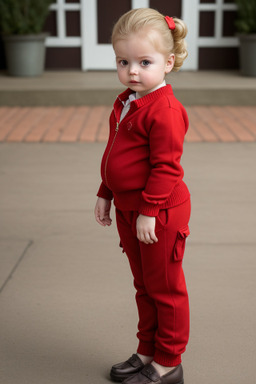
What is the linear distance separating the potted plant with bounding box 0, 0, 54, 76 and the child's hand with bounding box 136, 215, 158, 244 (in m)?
5.84

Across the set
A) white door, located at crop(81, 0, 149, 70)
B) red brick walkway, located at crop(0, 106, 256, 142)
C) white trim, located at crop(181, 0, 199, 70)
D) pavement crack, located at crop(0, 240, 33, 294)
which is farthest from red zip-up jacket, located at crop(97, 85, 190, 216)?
white trim, located at crop(181, 0, 199, 70)

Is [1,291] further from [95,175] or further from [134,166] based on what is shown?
[95,175]

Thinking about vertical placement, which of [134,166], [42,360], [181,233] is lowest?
[42,360]

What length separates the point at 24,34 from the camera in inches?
288

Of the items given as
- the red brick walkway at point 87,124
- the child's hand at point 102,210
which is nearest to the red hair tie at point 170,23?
the child's hand at point 102,210

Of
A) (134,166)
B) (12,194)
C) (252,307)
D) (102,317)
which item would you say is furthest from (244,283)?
(12,194)

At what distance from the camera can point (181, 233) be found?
1906 millimetres

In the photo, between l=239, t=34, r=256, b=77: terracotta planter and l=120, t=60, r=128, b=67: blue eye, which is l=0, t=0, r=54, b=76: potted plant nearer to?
l=239, t=34, r=256, b=77: terracotta planter

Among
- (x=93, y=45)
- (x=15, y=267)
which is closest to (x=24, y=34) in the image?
(x=93, y=45)

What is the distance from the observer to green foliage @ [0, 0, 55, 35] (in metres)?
7.17

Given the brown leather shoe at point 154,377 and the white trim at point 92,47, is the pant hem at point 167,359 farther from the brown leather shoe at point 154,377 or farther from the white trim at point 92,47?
the white trim at point 92,47

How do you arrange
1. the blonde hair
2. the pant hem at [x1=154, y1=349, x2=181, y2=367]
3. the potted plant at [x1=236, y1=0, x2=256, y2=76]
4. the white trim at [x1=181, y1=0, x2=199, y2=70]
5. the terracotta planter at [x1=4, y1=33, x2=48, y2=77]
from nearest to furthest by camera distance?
1. the blonde hair
2. the pant hem at [x1=154, y1=349, x2=181, y2=367]
3. the potted plant at [x1=236, y1=0, x2=256, y2=76]
4. the terracotta planter at [x1=4, y1=33, x2=48, y2=77]
5. the white trim at [x1=181, y1=0, x2=199, y2=70]

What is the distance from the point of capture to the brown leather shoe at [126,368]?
2.08m

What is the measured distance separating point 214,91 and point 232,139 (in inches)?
62.8
